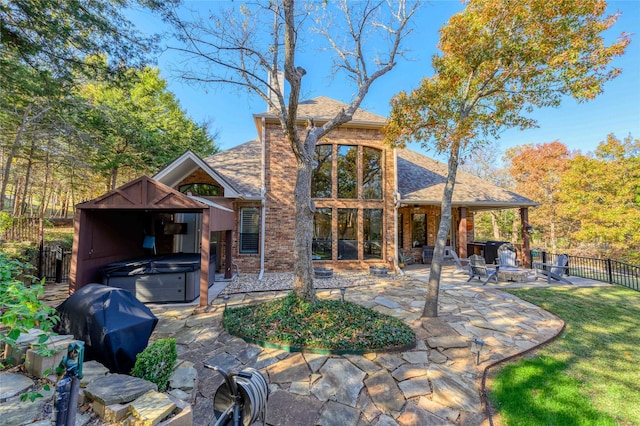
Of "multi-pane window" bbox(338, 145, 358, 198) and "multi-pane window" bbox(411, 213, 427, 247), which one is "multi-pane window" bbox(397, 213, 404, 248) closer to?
"multi-pane window" bbox(411, 213, 427, 247)

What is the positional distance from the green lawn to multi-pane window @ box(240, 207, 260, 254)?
8.56m

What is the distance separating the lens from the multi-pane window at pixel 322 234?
35.7 ft

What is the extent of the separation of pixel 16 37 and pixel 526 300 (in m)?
13.9

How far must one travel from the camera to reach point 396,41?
6348 millimetres

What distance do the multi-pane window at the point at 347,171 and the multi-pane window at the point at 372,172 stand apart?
1.29 ft

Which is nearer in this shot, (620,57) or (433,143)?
(620,57)

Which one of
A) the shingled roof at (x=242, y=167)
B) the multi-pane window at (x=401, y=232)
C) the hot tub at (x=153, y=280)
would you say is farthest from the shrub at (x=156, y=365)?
the multi-pane window at (x=401, y=232)

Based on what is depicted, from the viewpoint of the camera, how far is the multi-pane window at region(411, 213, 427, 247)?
1383 centimetres

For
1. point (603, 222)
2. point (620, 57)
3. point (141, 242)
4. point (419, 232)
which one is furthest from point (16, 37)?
point (603, 222)

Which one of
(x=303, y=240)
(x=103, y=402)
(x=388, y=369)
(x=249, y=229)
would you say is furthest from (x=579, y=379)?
(x=249, y=229)

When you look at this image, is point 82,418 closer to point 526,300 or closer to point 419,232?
point 526,300

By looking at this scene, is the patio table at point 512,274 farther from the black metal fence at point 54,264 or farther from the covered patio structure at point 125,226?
the black metal fence at point 54,264

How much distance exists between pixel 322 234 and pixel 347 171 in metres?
2.91

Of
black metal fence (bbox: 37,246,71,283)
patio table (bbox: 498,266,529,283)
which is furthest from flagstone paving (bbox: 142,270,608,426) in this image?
black metal fence (bbox: 37,246,71,283)
